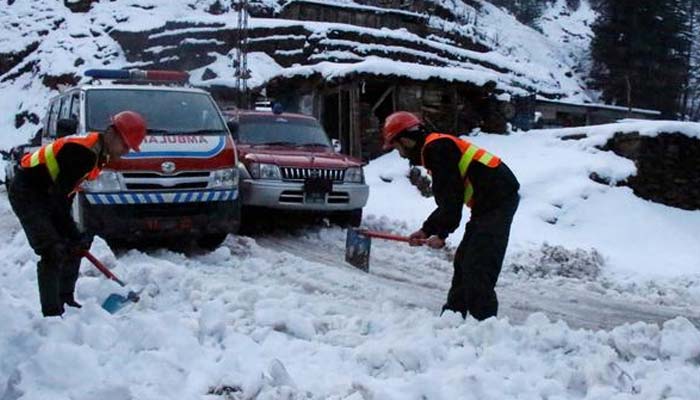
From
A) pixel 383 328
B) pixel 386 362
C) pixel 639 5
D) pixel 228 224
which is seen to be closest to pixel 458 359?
pixel 386 362

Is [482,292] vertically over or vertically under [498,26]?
under

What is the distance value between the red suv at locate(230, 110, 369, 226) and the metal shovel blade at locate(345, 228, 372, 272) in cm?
190

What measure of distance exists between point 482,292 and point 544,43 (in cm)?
4334

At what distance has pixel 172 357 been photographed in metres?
4.16

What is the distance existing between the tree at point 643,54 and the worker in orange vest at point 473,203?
3105cm

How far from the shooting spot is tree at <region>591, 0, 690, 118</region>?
34688 mm

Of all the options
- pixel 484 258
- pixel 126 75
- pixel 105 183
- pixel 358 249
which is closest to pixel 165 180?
pixel 105 183

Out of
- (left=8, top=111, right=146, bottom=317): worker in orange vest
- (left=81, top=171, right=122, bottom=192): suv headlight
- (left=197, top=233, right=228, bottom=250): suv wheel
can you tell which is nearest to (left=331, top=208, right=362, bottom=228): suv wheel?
(left=197, top=233, right=228, bottom=250): suv wheel

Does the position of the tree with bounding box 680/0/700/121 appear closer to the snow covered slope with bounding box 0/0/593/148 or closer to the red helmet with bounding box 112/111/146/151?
the snow covered slope with bounding box 0/0/593/148

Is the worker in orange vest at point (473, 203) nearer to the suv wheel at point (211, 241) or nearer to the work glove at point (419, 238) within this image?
the work glove at point (419, 238)

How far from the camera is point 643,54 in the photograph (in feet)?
115

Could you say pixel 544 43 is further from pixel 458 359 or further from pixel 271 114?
pixel 458 359

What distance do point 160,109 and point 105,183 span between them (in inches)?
53.7

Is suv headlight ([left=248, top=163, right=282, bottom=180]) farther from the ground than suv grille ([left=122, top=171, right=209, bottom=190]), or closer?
closer
